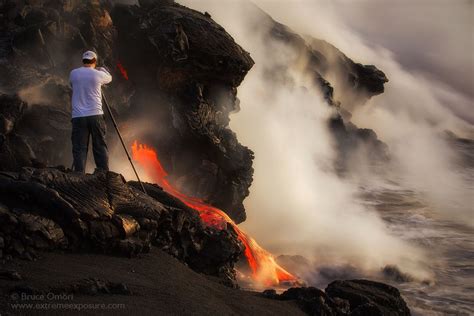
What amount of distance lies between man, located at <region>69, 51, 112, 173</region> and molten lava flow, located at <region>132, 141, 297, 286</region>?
19.8ft

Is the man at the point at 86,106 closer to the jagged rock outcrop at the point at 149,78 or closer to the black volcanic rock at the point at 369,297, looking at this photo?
the jagged rock outcrop at the point at 149,78

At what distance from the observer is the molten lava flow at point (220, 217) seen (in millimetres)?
15156

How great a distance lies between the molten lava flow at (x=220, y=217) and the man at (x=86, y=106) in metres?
6.03

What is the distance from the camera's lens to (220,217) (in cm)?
1482

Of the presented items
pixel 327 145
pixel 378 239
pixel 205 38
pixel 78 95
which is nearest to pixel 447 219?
pixel 378 239

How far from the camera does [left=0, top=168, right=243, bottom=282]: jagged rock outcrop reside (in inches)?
263

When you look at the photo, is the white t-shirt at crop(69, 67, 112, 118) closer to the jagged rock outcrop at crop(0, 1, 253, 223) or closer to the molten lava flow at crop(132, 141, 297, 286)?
the jagged rock outcrop at crop(0, 1, 253, 223)

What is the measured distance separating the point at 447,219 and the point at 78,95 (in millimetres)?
25275

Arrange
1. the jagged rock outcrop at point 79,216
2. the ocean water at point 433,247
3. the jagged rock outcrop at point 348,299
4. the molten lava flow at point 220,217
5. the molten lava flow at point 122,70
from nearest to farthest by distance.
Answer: the jagged rock outcrop at point 79,216 < the jagged rock outcrop at point 348,299 < the molten lava flow at point 220,217 < the ocean water at point 433,247 < the molten lava flow at point 122,70

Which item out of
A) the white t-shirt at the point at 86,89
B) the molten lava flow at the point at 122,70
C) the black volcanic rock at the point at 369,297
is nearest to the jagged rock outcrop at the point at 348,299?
the black volcanic rock at the point at 369,297

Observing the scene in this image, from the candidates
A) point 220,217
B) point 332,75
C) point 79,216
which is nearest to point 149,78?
point 220,217

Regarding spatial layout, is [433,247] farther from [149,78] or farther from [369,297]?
[369,297]

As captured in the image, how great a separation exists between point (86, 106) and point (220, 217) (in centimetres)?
674

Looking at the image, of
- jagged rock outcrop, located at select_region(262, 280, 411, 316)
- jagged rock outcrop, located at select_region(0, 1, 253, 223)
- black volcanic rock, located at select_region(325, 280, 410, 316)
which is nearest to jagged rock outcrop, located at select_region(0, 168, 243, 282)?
jagged rock outcrop, located at select_region(262, 280, 411, 316)
